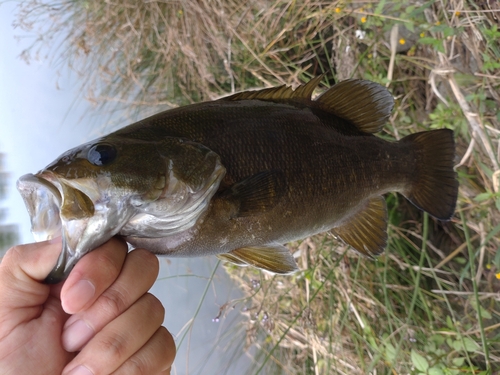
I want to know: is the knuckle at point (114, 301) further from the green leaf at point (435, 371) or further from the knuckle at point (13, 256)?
the green leaf at point (435, 371)

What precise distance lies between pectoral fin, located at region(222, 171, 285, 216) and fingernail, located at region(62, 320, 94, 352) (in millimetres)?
333

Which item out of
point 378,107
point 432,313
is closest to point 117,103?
point 378,107

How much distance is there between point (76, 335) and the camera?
2.20ft

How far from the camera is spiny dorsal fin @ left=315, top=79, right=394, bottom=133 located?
2.96 ft

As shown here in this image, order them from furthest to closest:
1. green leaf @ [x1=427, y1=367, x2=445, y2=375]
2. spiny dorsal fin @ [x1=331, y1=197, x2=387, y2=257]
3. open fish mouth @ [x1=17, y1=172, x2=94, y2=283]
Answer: green leaf @ [x1=427, y1=367, x2=445, y2=375], spiny dorsal fin @ [x1=331, y1=197, x2=387, y2=257], open fish mouth @ [x1=17, y1=172, x2=94, y2=283]

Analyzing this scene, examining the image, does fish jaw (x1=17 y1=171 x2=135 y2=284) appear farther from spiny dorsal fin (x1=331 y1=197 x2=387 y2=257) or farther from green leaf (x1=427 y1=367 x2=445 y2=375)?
green leaf (x1=427 y1=367 x2=445 y2=375)

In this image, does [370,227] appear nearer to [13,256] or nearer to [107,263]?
[107,263]

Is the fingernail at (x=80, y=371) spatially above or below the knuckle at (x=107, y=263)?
below

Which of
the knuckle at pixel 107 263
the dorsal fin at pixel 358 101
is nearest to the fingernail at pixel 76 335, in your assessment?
the knuckle at pixel 107 263

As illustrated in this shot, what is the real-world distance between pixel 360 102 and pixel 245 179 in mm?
385

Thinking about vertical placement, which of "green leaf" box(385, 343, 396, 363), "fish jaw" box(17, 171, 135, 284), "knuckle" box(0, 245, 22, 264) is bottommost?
"green leaf" box(385, 343, 396, 363)

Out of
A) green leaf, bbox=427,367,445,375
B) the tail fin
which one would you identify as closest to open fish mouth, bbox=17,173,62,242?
the tail fin

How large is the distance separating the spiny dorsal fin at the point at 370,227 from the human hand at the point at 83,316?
50cm

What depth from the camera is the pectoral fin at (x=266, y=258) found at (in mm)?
801
